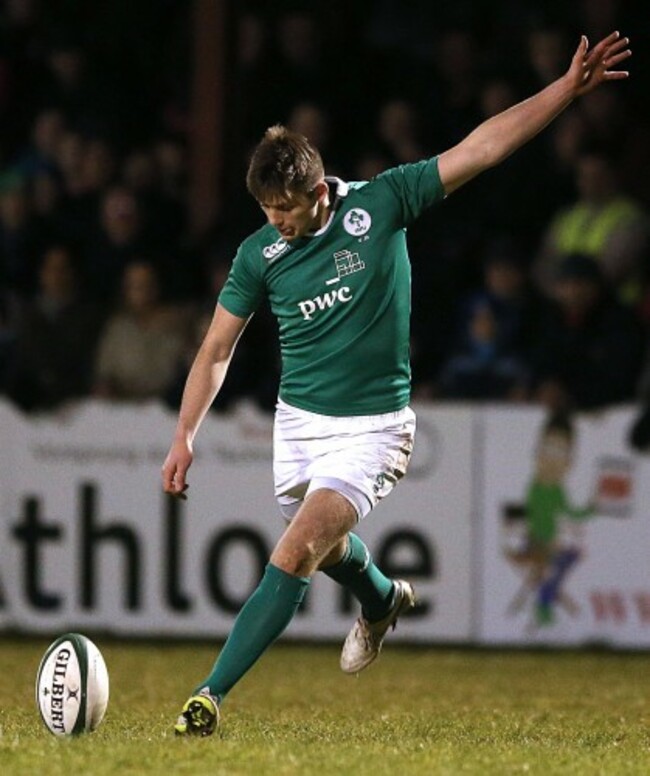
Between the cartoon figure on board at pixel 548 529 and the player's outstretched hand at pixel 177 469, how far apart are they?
195 inches

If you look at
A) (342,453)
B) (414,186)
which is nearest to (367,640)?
(342,453)

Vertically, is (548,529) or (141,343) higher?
(141,343)

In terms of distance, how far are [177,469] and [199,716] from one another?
2.90 ft

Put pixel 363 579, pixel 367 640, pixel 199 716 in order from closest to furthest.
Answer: pixel 199 716, pixel 363 579, pixel 367 640

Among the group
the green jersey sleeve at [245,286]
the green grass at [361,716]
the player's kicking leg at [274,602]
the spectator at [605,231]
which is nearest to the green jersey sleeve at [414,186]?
the green jersey sleeve at [245,286]

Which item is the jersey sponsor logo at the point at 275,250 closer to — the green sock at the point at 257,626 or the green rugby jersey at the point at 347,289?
the green rugby jersey at the point at 347,289

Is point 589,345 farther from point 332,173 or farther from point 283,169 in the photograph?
point 283,169

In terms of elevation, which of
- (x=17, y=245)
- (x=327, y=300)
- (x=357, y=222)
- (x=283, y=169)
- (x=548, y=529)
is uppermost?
(x=283, y=169)

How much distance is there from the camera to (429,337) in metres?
12.5

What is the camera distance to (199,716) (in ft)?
22.5

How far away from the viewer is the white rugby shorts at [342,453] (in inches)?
286

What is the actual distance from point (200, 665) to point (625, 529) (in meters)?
2.63

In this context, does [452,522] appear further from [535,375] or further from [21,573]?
[21,573]

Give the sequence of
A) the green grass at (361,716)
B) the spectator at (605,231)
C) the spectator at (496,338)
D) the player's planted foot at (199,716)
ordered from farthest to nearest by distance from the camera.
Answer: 1. the spectator at (605,231)
2. the spectator at (496,338)
3. the player's planted foot at (199,716)
4. the green grass at (361,716)
